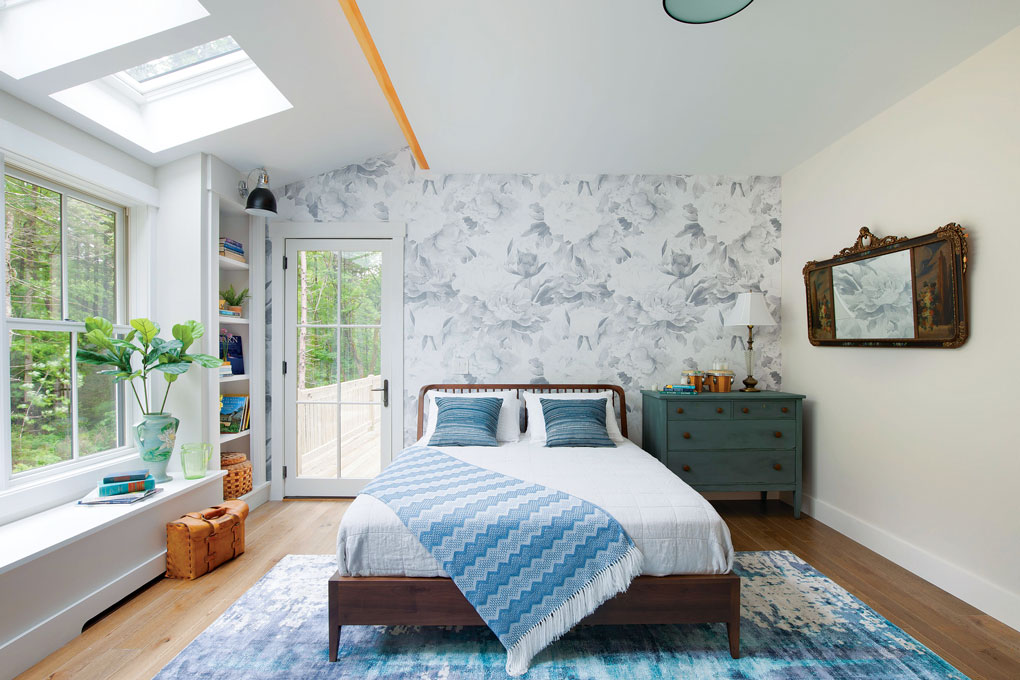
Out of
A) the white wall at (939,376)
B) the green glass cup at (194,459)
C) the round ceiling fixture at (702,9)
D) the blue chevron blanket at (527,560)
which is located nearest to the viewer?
the round ceiling fixture at (702,9)

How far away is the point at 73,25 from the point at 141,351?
1573 millimetres

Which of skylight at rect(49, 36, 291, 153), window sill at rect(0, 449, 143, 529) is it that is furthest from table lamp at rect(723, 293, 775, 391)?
window sill at rect(0, 449, 143, 529)

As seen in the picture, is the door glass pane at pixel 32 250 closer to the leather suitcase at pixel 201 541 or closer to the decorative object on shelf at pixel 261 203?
the decorative object on shelf at pixel 261 203

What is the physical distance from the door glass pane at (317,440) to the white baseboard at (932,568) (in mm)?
3697

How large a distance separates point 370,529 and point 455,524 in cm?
35

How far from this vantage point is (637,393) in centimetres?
367

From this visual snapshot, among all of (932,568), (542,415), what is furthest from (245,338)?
(932,568)

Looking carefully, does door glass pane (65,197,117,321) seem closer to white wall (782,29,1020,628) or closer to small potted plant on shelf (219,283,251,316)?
small potted plant on shelf (219,283,251,316)

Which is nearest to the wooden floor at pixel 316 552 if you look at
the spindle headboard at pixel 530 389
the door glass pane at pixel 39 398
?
the door glass pane at pixel 39 398

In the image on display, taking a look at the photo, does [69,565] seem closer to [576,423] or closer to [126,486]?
[126,486]

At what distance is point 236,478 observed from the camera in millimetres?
3229

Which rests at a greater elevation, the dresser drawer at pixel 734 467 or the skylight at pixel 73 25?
the skylight at pixel 73 25

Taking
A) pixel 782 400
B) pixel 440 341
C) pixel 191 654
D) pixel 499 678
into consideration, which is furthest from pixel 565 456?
pixel 191 654

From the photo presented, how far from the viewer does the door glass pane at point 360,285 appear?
3645mm
